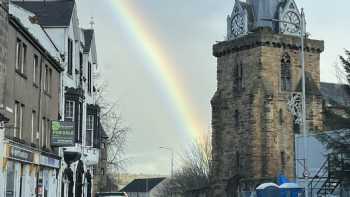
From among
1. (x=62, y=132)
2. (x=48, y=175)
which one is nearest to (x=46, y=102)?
(x=62, y=132)

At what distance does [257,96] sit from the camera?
3145 inches

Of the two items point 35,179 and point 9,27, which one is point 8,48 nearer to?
point 9,27

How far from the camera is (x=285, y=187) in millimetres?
40156

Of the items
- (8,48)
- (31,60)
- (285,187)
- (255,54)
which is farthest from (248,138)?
(8,48)

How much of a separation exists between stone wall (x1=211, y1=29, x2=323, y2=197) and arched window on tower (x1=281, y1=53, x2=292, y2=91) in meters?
0.40

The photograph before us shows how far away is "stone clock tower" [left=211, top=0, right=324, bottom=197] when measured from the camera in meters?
78.9

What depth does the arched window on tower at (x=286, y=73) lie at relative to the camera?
270 feet

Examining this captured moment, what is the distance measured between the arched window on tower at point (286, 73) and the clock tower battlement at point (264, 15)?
304 cm

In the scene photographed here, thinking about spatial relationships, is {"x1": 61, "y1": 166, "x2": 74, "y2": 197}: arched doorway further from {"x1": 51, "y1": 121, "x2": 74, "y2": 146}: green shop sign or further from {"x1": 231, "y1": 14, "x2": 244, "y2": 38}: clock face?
{"x1": 231, "y1": 14, "x2": 244, "y2": 38}: clock face

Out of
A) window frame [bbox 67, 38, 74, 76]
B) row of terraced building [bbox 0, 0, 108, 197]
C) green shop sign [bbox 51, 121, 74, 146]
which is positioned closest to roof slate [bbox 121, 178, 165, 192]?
row of terraced building [bbox 0, 0, 108, 197]

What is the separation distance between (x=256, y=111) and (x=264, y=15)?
12056mm

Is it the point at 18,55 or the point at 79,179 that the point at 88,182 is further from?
the point at 18,55

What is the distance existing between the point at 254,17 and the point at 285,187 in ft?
153

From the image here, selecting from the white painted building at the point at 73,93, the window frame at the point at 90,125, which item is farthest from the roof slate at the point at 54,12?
the window frame at the point at 90,125
